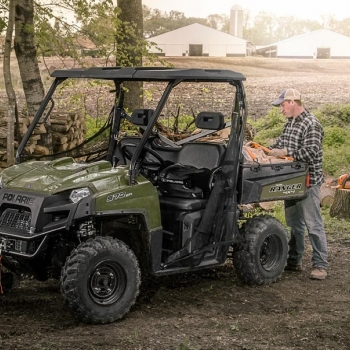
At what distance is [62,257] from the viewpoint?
19.3ft

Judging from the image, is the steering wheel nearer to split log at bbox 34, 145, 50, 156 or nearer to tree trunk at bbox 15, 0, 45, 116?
tree trunk at bbox 15, 0, 45, 116

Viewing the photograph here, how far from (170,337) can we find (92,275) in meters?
0.76

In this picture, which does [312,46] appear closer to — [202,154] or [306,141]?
[306,141]

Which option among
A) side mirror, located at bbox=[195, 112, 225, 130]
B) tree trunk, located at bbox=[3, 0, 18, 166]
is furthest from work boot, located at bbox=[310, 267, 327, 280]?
tree trunk, located at bbox=[3, 0, 18, 166]

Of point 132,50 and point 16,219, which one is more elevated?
point 132,50

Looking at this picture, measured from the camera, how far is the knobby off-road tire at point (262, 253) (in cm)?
686

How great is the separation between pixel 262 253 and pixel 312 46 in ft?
41.4

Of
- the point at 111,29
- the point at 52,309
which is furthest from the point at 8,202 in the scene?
the point at 111,29

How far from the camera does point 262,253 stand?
281 inches

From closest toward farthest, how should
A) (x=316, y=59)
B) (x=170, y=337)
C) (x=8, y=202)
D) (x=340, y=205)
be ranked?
1. (x=170, y=337)
2. (x=8, y=202)
3. (x=340, y=205)
4. (x=316, y=59)

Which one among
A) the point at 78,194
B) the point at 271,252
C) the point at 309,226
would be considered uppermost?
the point at 78,194

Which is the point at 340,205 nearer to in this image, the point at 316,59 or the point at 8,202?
the point at 8,202

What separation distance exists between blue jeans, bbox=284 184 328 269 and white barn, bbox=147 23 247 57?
9.95 metres

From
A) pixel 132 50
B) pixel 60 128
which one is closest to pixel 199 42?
pixel 132 50
